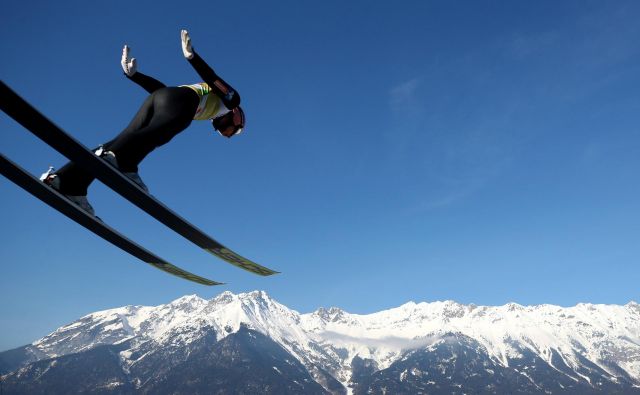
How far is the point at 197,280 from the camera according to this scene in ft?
31.1

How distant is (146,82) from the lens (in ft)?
22.0

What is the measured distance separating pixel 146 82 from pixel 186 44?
45.6 inches

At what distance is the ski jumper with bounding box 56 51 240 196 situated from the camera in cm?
610

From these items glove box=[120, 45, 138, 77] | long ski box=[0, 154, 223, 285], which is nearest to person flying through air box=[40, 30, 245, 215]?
glove box=[120, 45, 138, 77]

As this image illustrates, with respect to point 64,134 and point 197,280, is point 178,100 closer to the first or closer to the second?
point 64,134

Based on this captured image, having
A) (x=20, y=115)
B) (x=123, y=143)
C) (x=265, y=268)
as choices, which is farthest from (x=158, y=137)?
(x=265, y=268)

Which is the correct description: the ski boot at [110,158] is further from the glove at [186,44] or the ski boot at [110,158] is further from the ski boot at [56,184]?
the glove at [186,44]

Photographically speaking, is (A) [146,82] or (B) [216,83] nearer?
(B) [216,83]

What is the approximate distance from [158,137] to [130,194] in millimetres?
852

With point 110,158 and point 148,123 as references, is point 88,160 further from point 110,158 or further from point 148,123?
point 148,123

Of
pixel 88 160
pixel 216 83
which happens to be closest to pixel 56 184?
pixel 88 160

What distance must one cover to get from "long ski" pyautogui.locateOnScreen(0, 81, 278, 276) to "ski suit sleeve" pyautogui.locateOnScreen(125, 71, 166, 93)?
144cm

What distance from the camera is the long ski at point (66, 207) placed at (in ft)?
19.9

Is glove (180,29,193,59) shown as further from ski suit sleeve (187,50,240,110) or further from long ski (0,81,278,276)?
long ski (0,81,278,276)
